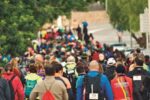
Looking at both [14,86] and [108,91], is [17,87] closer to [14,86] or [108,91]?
[14,86]

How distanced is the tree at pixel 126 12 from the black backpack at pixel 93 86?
3407cm

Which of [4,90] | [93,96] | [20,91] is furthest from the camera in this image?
[20,91]

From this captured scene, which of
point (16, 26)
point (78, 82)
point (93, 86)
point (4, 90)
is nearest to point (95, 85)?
point (93, 86)

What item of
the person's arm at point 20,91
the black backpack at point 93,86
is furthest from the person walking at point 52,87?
the person's arm at point 20,91

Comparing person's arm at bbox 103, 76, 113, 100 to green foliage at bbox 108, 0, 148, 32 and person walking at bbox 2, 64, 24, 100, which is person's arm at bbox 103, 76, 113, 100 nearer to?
person walking at bbox 2, 64, 24, 100

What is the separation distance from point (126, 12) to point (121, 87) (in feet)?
129

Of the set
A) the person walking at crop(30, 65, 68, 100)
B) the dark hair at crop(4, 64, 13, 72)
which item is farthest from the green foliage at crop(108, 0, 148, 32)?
the person walking at crop(30, 65, 68, 100)

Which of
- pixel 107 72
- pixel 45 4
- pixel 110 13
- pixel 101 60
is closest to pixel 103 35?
pixel 110 13

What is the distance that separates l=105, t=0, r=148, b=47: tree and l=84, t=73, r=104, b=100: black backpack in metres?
34.1

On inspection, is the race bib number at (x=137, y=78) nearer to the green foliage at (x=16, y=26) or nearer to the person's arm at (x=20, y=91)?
the person's arm at (x=20, y=91)

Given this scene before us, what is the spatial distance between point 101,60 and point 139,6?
90.1ft

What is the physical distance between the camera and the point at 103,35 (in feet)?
306

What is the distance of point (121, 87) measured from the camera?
1653 centimetres

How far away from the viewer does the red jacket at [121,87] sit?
16516 mm
